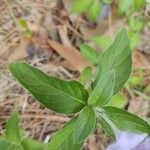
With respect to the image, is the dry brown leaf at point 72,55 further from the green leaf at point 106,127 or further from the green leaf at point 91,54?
the green leaf at point 106,127

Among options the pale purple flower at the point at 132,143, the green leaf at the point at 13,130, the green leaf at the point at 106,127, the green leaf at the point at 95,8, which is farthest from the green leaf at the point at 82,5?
the pale purple flower at the point at 132,143

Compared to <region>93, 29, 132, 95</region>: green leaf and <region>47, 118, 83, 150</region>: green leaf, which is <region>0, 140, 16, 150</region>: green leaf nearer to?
<region>47, 118, 83, 150</region>: green leaf

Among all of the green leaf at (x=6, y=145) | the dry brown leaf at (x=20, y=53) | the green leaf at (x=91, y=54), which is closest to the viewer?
the green leaf at (x=6, y=145)

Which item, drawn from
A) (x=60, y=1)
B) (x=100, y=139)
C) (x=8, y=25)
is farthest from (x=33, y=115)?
(x=60, y=1)

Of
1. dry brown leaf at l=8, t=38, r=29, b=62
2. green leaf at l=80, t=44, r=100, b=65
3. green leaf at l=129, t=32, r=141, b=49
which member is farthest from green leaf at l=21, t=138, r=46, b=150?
dry brown leaf at l=8, t=38, r=29, b=62

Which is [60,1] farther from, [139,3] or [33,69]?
[33,69]

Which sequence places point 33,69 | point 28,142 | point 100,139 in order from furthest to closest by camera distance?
1. point 100,139
2. point 28,142
3. point 33,69
